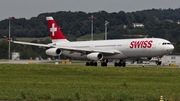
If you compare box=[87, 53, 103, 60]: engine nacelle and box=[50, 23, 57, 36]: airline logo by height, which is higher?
box=[50, 23, 57, 36]: airline logo

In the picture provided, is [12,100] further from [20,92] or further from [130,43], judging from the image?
[130,43]

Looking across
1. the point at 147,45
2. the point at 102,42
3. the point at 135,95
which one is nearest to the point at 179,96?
the point at 135,95

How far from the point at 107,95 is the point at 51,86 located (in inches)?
289

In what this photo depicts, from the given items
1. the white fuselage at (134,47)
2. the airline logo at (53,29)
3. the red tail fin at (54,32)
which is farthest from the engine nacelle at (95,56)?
the airline logo at (53,29)

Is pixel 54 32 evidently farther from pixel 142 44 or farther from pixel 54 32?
pixel 142 44

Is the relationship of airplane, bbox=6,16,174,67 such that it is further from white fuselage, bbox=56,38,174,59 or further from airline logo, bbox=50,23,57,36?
airline logo, bbox=50,23,57,36

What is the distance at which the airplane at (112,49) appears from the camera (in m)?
69.1

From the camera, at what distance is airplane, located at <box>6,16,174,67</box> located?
69.1 m

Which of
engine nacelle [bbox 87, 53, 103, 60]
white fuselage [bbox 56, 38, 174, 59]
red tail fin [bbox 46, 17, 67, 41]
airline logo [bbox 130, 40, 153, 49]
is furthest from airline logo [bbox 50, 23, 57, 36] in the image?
airline logo [bbox 130, 40, 153, 49]

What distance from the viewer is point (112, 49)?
72.9m

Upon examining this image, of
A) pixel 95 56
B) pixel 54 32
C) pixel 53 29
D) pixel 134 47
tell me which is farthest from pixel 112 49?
pixel 53 29

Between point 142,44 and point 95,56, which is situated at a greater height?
point 142,44

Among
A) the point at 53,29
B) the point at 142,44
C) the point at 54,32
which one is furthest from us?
the point at 53,29

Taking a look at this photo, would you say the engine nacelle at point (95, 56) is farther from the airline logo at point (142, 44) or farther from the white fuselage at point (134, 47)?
the airline logo at point (142, 44)
